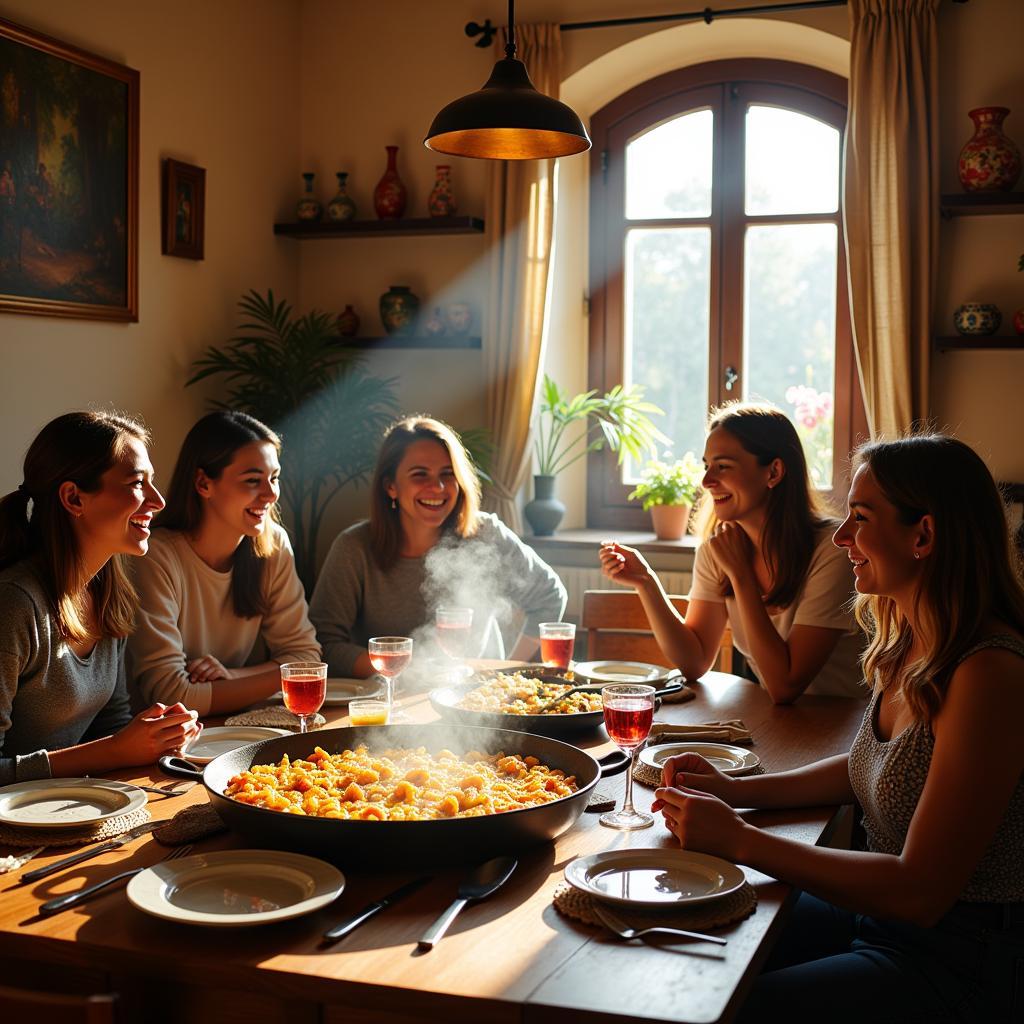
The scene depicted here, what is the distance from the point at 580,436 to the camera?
16.9 ft

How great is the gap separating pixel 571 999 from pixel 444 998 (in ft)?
0.42

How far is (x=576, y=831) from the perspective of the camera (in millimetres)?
1729

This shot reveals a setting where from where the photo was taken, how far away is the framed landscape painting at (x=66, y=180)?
3637mm

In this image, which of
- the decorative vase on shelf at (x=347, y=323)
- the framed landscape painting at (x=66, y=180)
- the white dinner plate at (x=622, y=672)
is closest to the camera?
the white dinner plate at (x=622, y=672)

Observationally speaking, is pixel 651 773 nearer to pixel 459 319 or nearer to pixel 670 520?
pixel 670 520

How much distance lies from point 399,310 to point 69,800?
11.3ft

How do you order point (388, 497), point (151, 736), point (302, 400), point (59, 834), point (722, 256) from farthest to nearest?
point (722, 256) < point (302, 400) < point (388, 497) < point (151, 736) < point (59, 834)

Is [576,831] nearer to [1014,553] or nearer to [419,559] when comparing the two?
[1014,553]

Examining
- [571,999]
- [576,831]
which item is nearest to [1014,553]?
[576,831]

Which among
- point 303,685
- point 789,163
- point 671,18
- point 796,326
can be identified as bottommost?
point 303,685

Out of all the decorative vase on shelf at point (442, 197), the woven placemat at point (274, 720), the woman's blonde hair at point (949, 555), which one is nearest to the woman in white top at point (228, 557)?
the woven placemat at point (274, 720)

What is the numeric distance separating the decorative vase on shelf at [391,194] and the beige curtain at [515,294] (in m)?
0.40

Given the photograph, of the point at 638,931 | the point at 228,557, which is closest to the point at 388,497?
the point at 228,557

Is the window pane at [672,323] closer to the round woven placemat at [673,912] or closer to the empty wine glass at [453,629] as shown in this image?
the empty wine glass at [453,629]
